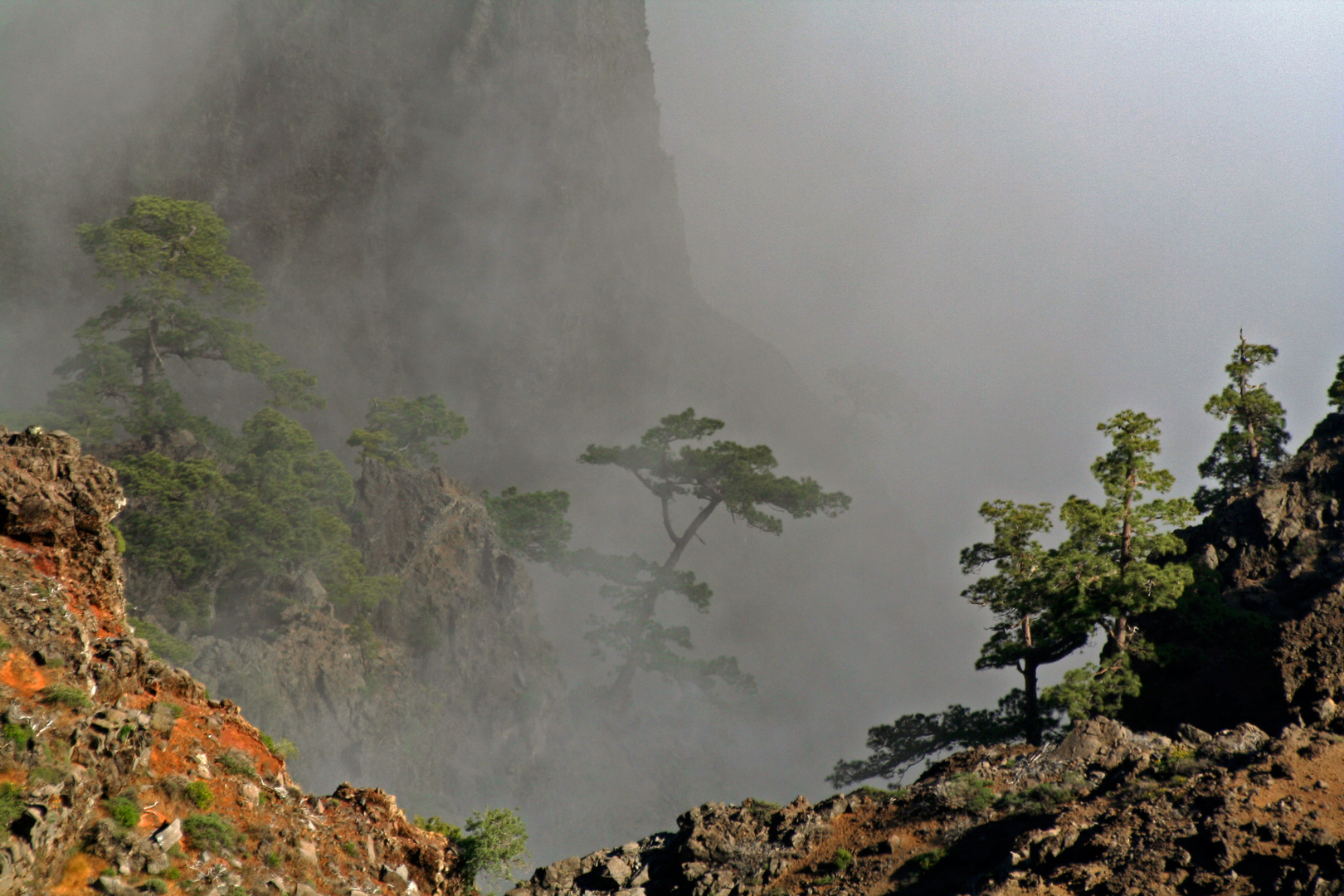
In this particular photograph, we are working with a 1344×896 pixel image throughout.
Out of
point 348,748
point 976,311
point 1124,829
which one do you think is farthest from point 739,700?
point 976,311

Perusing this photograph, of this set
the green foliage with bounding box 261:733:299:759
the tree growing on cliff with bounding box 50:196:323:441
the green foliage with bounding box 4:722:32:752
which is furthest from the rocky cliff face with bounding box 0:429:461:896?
the tree growing on cliff with bounding box 50:196:323:441

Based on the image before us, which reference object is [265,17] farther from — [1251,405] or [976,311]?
[976,311]

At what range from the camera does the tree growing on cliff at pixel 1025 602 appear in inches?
1100

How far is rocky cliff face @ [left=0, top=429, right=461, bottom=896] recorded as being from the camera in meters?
13.2

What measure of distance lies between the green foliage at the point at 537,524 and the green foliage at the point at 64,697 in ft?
145

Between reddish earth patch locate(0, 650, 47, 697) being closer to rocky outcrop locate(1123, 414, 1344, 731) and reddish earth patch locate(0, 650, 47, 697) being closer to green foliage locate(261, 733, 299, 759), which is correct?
green foliage locate(261, 733, 299, 759)

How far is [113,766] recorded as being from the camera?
1461cm

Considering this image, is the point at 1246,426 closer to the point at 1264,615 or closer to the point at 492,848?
the point at 1264,615

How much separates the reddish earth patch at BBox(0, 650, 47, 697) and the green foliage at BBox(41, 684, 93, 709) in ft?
0.61

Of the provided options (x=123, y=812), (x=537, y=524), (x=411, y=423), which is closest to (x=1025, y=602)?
(x=123, y=812)

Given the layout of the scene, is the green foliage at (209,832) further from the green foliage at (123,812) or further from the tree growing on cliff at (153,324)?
the tree growing on cliff at (153,324)

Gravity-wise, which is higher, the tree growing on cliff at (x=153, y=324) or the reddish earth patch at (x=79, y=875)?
the tree growing on cliff at (x=153, y=324)

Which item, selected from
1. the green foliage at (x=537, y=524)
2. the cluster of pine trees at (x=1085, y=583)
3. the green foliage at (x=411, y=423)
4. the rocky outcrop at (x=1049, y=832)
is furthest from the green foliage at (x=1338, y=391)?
the green foliage at (x=411, y=423)

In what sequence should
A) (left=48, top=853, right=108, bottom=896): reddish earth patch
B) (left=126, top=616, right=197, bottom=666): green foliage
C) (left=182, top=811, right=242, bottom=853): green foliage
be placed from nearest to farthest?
(left=48, top=853, right=108, bottom=896): reddish earth patch, (left=182, top=811, right=242, bottom=853): green foliage, (left=126, top=616, right=197, bottom=666): green foliage
